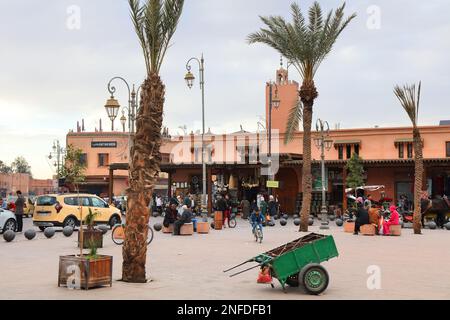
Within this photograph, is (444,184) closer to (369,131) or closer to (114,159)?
(369,131)

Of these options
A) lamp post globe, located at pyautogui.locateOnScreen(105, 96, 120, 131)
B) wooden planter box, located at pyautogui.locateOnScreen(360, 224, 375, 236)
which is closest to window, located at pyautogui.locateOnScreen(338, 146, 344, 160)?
wooden planter box, located at pyautogui.locateOnScreen(360, 224, 375, 236)

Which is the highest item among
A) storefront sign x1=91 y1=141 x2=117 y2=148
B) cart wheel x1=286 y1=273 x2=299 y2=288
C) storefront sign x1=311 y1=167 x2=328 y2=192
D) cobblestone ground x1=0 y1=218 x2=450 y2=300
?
storefront sign x1=91 y1=141 x2=117 y2=148

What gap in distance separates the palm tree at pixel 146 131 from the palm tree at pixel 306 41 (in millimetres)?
14802

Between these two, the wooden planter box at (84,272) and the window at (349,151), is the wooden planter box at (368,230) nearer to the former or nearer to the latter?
the wooden planter box at (84,272)

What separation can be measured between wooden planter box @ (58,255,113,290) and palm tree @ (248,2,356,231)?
54.9 feet

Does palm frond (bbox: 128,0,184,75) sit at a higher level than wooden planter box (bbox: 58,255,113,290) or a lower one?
higher

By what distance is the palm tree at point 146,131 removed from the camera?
11.1m

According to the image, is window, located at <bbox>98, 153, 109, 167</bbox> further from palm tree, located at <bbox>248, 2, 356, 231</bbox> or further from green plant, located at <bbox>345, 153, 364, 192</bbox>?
palm tree, located at <bbox>248, 2, 356, 231</bbox>

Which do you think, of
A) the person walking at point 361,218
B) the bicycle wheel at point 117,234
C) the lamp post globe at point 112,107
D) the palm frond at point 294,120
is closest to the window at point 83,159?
the palm frond at point 294,120

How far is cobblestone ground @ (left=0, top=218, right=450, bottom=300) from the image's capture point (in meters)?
9.91

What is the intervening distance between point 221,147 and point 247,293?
4087 centimetres

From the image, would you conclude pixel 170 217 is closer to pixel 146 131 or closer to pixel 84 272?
pixel 146 131

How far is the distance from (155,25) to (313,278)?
5.52 meters
